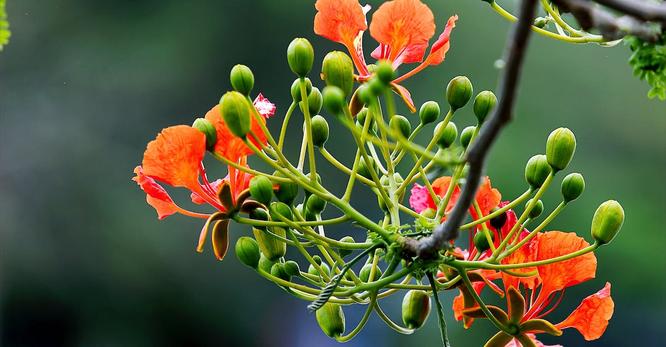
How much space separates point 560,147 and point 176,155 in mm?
229

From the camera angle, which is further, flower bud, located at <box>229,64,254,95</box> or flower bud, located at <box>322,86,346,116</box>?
flower bud, located at <box>229,64,254,95</box>

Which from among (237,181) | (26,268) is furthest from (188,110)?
(237,181)

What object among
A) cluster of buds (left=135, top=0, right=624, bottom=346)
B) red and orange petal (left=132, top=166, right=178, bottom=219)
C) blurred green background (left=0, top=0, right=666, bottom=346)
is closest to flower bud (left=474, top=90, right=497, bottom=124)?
cluster of buds (left=135, top=0, right=624, bottom=346)

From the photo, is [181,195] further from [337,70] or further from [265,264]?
[337,70]

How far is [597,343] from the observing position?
6.07 meters

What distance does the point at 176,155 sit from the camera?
2.00ft

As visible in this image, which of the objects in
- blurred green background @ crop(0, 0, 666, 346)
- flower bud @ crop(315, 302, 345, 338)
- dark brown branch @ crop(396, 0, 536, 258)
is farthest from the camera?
blurred green background @ crop(0, 0, 666, 346)

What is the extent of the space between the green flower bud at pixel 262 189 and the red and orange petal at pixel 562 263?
0.56ft

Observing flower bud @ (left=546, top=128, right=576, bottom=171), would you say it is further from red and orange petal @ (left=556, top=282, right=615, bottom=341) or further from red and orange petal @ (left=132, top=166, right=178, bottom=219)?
red and orange petal @ (left=132, top=166, right=178, bottom=219)

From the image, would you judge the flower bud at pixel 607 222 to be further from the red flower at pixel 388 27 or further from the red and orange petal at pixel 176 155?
the red and orange petal at pixel 176 155

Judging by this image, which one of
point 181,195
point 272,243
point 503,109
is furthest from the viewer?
point 181,195

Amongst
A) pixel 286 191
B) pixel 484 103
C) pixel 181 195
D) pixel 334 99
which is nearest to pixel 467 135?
pixel 484 103

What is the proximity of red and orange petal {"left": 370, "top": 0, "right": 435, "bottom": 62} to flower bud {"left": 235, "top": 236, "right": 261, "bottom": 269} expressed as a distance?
0.49 ft

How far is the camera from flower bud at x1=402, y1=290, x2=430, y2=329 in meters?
0.66
